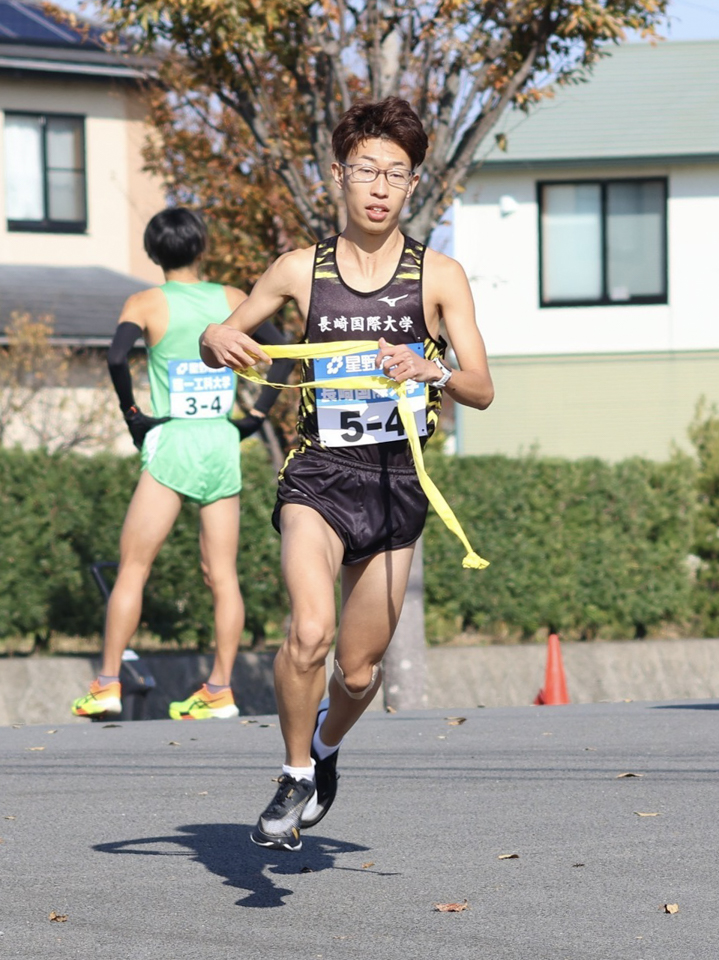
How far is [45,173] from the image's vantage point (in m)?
25.5

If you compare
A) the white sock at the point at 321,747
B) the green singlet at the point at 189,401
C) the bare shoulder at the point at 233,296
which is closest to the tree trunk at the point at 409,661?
the green singlet at the point at 189,401

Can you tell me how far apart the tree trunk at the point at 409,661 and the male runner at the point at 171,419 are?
Answer: 210 centimetres

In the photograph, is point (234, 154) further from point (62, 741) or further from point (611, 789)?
point (611, 789)

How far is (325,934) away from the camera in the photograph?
4.24 metres

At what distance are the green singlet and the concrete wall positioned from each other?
121 inches

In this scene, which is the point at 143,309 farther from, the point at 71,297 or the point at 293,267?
the point at 71,297

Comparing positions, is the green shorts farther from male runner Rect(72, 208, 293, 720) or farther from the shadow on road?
the shadow on road

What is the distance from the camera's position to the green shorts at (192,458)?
8.23 meters

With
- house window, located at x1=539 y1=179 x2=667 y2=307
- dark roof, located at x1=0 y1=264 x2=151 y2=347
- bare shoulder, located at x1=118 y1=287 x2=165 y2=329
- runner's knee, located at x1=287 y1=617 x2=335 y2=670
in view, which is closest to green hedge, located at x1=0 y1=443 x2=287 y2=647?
bare shoulder, located at x1=118 y1=287 x2=165 y2=329

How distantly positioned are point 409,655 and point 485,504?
3646 millimetres

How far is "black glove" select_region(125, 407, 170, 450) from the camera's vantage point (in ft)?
27.1

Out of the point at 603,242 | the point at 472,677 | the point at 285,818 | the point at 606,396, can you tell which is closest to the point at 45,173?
the point at 603,242

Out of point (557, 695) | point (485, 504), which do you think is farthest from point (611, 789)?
point (485, 504)

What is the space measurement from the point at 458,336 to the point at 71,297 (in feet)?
63.6
